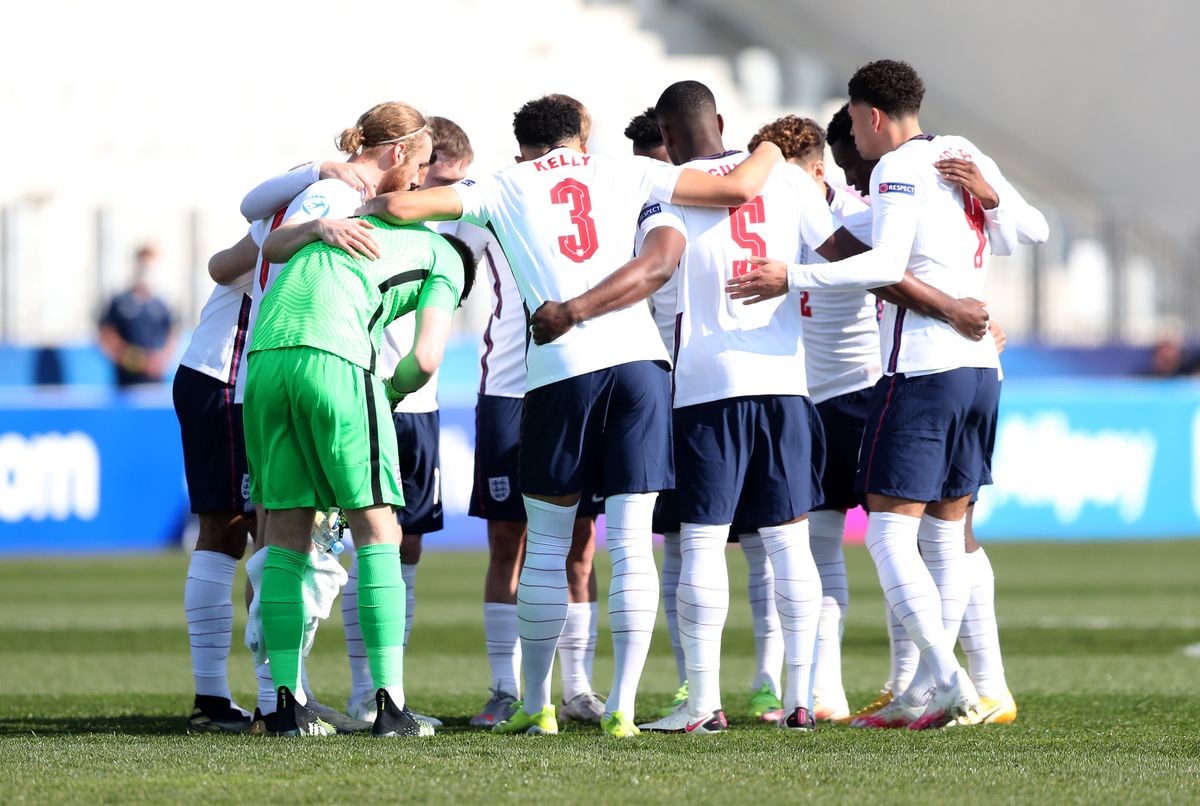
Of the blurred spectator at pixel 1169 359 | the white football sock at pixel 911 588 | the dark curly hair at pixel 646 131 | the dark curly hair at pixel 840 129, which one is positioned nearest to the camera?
the white football sock at pixel 911 588

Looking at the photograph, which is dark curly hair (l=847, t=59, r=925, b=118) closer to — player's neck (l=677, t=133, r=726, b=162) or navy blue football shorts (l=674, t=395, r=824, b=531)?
player's neck (l=677, t=133, r=726, b=162)

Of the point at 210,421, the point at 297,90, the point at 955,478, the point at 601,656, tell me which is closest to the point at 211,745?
the point at 210,421

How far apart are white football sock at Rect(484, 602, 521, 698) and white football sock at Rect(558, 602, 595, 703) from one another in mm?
181

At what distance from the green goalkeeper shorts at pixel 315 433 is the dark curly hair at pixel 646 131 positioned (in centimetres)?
200

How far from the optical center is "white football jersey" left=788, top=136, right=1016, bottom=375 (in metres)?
5.78


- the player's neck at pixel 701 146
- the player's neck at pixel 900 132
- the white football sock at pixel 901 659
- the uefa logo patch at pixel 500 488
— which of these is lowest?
the white football sock at pixel 901 659

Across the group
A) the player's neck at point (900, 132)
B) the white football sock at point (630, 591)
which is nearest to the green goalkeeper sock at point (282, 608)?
the white football sock at point (630, 591)

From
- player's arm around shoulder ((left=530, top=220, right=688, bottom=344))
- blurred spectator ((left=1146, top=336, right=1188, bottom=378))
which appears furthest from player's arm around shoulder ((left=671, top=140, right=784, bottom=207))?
blurred spectator ((left=1146, top=336, right=1188, bottom=378))

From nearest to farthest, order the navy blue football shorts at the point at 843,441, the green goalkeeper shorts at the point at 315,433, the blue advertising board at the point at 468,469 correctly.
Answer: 1. the green goalkeeper shorts at the point at 315,433
2. the navy blue football shorts at the point at 843,441
3. the blue advertising board at the point at 468,469

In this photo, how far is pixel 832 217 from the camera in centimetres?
611

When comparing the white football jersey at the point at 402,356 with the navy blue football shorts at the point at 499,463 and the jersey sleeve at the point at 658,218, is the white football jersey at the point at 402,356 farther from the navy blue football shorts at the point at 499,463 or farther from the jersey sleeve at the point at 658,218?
the jersey sleeve at the point at 658,218

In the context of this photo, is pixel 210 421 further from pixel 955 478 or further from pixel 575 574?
pixel 955 478

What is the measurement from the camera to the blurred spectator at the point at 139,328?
16.7 metres

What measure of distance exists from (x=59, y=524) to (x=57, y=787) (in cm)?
1062
